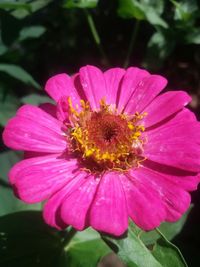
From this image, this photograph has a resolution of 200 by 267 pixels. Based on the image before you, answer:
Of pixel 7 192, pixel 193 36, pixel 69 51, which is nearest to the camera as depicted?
pixel 7 192

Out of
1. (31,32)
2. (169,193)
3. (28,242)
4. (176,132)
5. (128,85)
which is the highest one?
(31,32)

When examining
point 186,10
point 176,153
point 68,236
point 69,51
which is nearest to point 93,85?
point 176,153

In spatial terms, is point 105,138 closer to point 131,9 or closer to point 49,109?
point 49,109

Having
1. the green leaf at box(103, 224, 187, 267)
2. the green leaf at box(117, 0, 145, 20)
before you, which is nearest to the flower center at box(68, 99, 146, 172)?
the green leaf at box(103, 224, 187, 267)

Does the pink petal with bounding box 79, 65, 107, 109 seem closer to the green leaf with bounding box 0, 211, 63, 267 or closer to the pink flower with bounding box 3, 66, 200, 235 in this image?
the pink flower with bounding box 3, 66, 200, 235

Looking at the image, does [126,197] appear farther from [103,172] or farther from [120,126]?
[120,126]

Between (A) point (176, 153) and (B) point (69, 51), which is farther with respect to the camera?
(B) point (69, 51)

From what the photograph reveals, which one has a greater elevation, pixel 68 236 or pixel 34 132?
pixel 34 132
